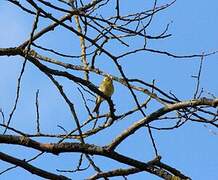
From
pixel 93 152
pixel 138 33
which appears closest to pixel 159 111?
pixel 93 152

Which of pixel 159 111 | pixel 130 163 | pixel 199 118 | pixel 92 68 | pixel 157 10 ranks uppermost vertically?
pixel 157 10

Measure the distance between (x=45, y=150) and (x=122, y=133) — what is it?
1.25ft

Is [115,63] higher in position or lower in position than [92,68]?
lower

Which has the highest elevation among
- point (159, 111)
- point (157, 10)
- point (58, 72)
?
point (157, 10)

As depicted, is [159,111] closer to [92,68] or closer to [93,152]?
[93,152]

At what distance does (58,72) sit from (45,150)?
0.53 metres

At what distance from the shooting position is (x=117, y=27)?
3369mm

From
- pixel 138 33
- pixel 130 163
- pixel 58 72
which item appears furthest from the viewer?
pixel 138 33

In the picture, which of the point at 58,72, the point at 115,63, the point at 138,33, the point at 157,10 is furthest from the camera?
the point at 157,10

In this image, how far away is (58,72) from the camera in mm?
3082

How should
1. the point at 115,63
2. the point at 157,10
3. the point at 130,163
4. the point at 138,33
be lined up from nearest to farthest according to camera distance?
1. the point at 130,163
2. the point at 115,63
3. the point at 138,33
4. the point at 157,10

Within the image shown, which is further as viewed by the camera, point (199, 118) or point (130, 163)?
point (199, 118)

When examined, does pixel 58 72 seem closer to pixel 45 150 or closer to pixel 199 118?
pixel 45 150

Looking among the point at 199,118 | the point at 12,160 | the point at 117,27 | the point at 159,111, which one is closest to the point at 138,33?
the point at 117,27
